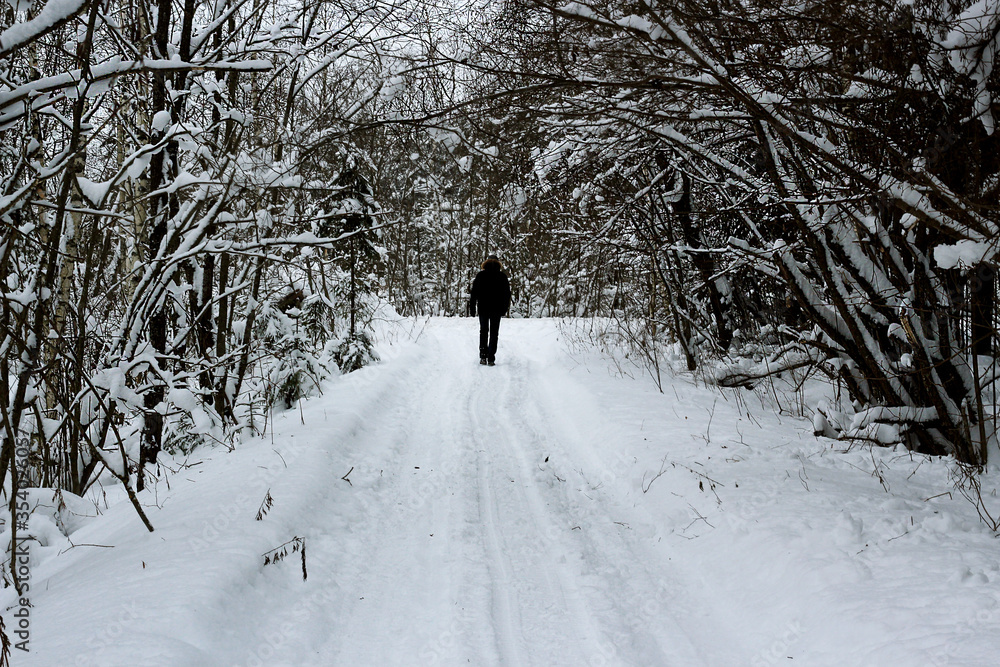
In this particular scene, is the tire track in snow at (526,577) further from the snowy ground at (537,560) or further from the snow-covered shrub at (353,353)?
the snow-covered shrub at (353,353)

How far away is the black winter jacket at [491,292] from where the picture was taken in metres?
11.3

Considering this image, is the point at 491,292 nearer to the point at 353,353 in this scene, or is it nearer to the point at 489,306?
the point at 489,306

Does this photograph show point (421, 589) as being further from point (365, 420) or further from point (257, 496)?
point (365, 420)

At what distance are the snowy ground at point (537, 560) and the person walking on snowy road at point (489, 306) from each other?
5248mm

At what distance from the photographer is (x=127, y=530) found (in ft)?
12.3

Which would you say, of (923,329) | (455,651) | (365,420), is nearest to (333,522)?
(455,651)

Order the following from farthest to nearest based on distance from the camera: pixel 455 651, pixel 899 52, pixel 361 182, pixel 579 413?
pixel 361 182 → pixel 579 413 → pixel 899 52 → pixel 455 651

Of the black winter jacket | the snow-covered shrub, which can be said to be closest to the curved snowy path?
the snow-covered shrub

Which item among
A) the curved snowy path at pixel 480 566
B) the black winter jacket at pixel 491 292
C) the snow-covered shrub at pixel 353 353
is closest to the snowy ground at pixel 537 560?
the curved snowy path at pixel 480 566

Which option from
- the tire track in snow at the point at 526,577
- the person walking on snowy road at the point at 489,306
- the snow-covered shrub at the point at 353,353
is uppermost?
the person walking on snowy road at the point at 489,306

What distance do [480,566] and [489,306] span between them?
7.83 metres

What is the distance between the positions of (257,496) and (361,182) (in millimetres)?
7456

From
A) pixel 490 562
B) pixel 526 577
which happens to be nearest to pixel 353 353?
pixel 490 562

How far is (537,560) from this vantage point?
378cm
